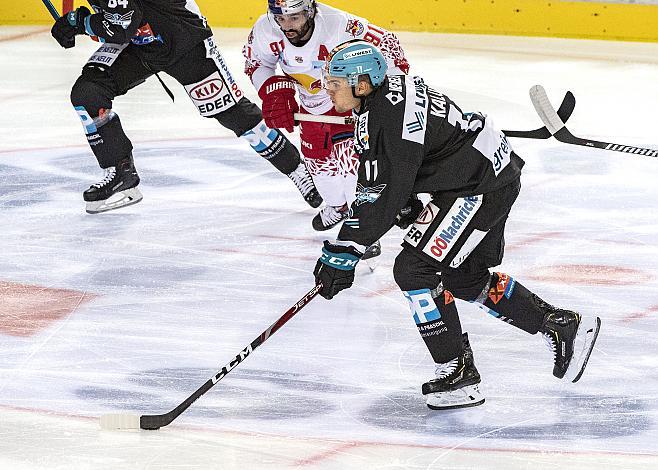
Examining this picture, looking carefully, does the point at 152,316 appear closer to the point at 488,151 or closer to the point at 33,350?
the point at 33,350

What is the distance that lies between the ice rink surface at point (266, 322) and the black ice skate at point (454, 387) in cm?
4

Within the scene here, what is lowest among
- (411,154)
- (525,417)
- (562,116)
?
(525,417)

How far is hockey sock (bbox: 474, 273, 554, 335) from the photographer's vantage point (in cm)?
308

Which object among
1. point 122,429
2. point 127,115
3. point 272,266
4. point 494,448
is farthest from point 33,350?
point 127,115

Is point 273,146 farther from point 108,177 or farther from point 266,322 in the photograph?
point 266,322

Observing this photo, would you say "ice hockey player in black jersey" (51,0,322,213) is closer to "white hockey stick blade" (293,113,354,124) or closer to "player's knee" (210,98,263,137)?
"player's knee" (210,98,263,137)

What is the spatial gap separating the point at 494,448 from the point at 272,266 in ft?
5.27

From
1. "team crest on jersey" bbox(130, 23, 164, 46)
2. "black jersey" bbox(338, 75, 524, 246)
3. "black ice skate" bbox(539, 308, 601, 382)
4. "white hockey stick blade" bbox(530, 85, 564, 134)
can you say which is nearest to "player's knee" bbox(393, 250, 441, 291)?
"black jersey" bbox(338, 75, 524, 246)

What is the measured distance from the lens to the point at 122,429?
284 cm

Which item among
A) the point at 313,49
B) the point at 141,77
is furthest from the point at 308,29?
the point at 141,77

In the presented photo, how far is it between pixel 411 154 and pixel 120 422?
3.25 feet

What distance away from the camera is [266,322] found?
145 inches

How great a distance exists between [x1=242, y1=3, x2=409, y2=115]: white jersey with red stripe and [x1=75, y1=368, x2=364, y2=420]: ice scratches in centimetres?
134

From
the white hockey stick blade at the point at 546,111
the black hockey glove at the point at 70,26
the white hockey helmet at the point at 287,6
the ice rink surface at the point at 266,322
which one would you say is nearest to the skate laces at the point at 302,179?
the ice rink surface at the point at 266,322
